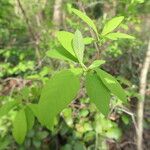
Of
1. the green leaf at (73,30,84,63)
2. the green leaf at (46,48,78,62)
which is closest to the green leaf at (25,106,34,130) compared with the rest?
the green leaf at (46,48,78,62)

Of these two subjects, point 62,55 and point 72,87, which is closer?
point 72,87

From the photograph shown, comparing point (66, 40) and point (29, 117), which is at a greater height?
point (66, 40)

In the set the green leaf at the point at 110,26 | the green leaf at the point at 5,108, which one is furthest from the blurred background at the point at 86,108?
the green leaf at the point at 110,26

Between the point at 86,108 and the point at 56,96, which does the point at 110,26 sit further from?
the point at 86,108

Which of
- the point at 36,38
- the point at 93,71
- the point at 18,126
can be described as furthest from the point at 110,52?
the point at 93,71

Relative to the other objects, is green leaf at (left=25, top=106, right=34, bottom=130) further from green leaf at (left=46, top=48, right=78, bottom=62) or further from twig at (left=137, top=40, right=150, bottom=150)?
twig at (left=137, top=40, right=150, bottom=150)

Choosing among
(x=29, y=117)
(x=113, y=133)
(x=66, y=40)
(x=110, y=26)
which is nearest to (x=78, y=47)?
(x=66, y=40)

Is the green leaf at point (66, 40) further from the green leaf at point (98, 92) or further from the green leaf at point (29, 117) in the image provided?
the green leaf at point (29, 117)
